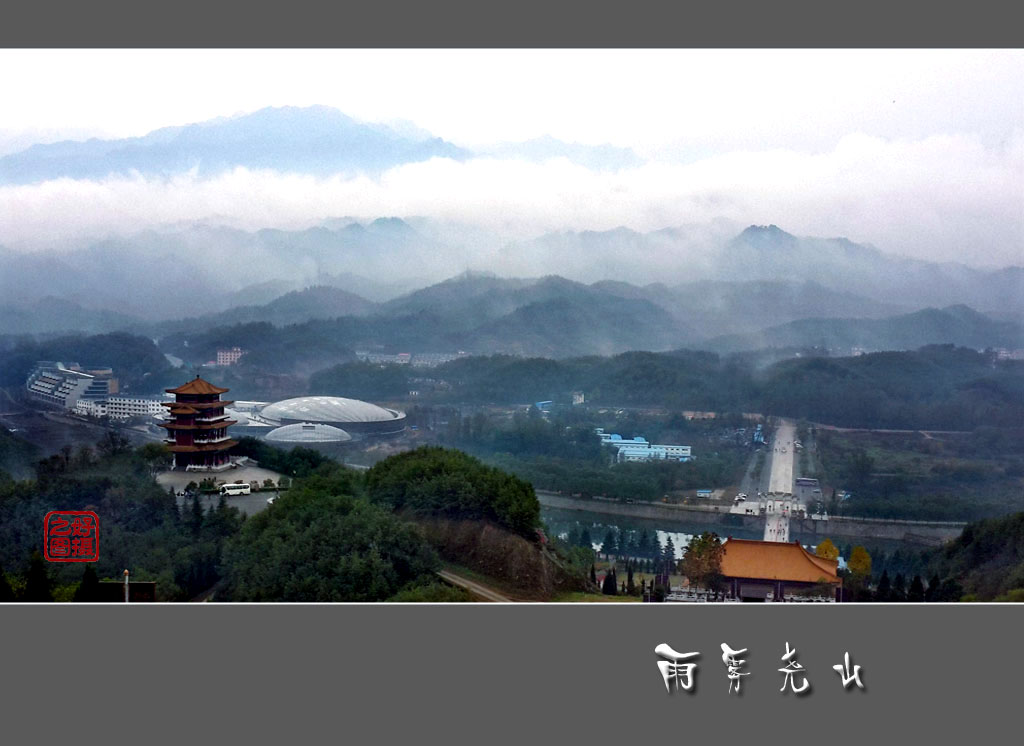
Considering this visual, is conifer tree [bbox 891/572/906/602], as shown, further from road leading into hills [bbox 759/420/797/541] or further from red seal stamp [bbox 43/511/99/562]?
red seal stamp [bbox 43/511/99/562]

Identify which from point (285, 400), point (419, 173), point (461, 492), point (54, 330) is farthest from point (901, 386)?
point (54, 330)

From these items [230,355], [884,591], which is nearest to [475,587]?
[884,591]

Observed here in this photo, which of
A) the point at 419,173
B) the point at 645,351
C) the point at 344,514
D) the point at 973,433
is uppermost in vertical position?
the point at 419,173

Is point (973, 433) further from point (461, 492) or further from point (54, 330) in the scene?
point (54, 330)

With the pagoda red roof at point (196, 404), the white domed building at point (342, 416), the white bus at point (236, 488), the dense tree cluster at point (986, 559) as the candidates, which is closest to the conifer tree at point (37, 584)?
the white bus at point (236, 488)

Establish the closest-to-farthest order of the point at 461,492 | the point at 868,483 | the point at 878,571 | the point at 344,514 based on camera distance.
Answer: the point at 344,514, the point at 461,492, the point at 878,571, the point at 868,483

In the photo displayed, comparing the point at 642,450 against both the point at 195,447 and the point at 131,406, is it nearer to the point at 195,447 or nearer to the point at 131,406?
the point at 195,447
